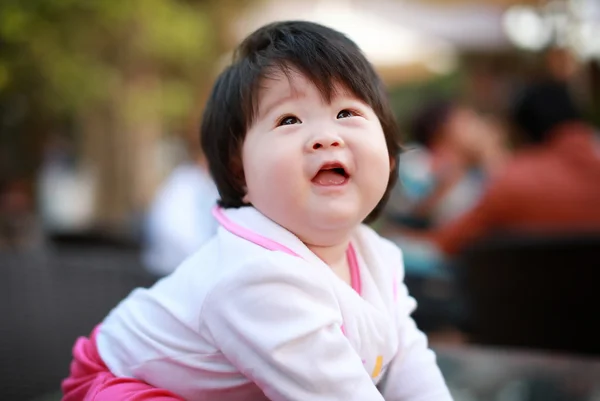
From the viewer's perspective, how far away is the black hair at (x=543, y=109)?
300 centimetres

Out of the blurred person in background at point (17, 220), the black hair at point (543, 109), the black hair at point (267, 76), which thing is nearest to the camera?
the black hair at point (267, 76)

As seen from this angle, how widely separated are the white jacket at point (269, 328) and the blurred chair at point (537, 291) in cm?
137

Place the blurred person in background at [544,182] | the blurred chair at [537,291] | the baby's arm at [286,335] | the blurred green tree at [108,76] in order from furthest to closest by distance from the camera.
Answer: the blurred green tree at [108,76]
the blurred person in background at [544,182]
the blurred chair at [537,291]
the baby's arm at [286,335]

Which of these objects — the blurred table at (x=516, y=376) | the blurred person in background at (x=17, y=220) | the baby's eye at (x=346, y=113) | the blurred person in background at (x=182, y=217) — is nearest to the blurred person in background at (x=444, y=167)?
the blurred person in background at (x=182, y=217)

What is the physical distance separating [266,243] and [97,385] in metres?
0.31

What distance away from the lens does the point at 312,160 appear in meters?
0.95

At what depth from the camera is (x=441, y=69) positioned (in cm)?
878

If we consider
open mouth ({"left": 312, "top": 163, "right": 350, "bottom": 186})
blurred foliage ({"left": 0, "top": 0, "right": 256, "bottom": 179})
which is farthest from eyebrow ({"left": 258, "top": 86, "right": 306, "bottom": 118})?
blurred foliage ({"left": 0, "top": 0, "right": 256, "bottom": 179})

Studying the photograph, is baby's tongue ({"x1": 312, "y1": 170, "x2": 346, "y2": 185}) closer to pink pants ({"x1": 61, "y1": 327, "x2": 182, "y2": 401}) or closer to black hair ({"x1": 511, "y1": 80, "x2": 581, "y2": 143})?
pink pants ({"x1": 61, "y1": 327, "x2": 182, "y2": 401})

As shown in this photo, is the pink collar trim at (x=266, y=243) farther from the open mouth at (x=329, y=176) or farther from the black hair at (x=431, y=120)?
the black hair at (x=431, y=120)

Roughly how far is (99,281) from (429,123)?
2934mm

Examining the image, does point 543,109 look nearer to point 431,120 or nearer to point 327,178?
point 431,120

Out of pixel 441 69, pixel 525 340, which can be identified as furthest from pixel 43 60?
pixel 441 69

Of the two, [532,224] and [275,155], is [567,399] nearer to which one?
[275,155]
